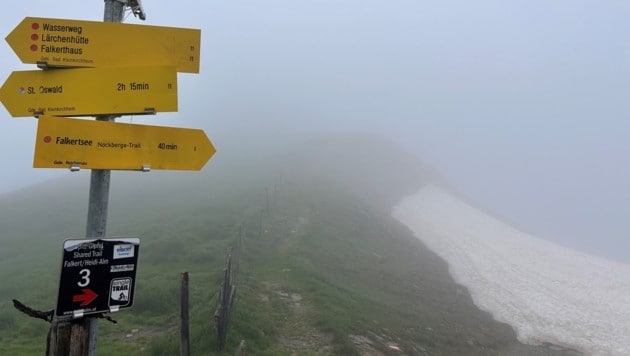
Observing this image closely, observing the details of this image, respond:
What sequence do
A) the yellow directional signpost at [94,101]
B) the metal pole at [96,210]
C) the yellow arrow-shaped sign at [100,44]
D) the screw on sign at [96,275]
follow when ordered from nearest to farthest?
1. the screw on sign at [96,275]
2. the yellow directional signpost at [94,101]
3. the metal pole at [96,210]
4. the yellow arrow-shaped sign at [100,44]

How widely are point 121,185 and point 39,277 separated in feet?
153

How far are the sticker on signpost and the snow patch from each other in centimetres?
2545

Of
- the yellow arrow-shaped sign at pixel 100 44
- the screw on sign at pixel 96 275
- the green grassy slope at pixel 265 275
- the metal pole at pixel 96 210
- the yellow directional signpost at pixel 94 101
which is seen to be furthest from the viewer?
the green grassy slope at pixel 265 275

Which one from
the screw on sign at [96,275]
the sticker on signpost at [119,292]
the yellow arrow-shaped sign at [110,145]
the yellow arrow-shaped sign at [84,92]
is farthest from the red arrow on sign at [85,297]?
the yellow arrow-shaped sign at [84,92]

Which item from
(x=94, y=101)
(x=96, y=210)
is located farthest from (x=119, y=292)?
(x=94, y=101)

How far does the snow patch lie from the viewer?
2889 centimetres

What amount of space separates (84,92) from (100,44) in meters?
0.55

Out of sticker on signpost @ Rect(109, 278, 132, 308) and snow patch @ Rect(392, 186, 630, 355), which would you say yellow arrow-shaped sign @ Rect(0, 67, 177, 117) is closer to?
sticker on signpost @ Rect(109, 278, 132, 308)

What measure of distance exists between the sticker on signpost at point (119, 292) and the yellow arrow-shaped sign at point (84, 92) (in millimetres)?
1641

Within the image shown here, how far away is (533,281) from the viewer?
136 feet

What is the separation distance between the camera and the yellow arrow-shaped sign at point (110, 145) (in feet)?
13.6

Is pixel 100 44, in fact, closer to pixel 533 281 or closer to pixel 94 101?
pixel 94 101

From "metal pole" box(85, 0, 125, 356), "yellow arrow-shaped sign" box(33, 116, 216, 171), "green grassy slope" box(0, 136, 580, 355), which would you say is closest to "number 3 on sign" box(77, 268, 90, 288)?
"metal pole" box(85, 0, 125, 356)

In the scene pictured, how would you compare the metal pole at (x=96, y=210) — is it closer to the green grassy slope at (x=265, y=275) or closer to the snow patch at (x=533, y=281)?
the green grassy slope at (x=265, y=275)
